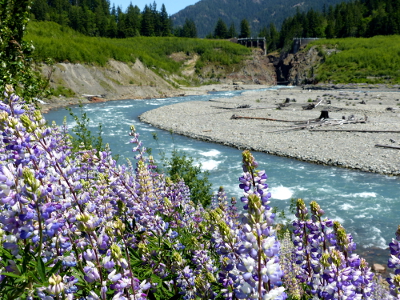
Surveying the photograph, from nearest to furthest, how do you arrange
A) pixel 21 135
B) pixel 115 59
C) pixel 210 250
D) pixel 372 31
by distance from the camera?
pixel 21 135
pixel 210 250
pixel 115 59
pixel 372 31

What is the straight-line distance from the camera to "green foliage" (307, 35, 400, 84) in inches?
2200

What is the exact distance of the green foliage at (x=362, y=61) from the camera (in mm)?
55875

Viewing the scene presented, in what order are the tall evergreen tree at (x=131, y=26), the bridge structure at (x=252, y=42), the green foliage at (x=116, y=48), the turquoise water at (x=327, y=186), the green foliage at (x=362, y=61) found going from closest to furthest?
the turquoise water at (x=327, y=186) → the green foliage at (x=116, y=48) → the green foliage at (x=362, y=61) → the tall evergreen tree at (x=131, y=26) → the bridge structure at (x=252, y=42)

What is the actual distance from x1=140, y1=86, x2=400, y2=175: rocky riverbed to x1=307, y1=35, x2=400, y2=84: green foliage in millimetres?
27699

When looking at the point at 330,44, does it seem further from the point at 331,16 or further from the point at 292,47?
the point at 331,16

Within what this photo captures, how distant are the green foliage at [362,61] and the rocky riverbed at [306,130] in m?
27.7

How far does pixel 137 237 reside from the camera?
271 cm

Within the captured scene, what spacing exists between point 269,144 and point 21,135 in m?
16.2

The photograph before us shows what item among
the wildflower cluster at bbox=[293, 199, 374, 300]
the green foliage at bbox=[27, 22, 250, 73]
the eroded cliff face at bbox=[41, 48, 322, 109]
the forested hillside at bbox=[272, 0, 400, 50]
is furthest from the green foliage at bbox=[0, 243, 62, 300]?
the forested hillside at bbox=[272, 0, 400, 50]

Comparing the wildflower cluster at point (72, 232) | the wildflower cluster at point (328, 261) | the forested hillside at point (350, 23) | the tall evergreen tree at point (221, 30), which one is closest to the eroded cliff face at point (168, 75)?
the forested hillside at point (350, 23)

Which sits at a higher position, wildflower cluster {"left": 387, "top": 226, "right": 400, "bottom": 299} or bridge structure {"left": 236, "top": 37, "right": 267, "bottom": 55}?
bridge structure {"left": 236, "top": 37, "right": 267, "bottom": 55}

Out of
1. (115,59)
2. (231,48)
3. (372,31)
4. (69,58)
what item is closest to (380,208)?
(69,58)

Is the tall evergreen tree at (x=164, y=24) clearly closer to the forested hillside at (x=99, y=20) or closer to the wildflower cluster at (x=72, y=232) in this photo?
the forested hillside at (x=99, y=20)

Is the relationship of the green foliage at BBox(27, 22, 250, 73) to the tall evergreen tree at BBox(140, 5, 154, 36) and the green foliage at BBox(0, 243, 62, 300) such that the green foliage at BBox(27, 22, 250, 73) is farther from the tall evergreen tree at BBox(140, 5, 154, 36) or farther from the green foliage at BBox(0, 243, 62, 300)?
the green foliage at BBox(0, 243, 62, 300)
